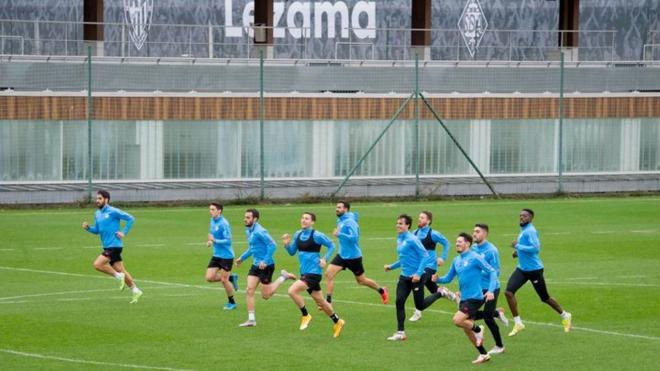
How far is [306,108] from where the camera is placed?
158 ft

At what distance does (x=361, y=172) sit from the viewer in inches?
1930

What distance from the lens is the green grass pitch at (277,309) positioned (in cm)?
1984

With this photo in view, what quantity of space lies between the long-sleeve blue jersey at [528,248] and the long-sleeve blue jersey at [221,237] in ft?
18.3

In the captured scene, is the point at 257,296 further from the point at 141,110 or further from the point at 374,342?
the point at 141,110

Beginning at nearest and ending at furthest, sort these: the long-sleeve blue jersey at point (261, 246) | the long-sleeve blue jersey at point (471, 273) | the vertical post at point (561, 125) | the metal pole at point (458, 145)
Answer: the long-sleeve blue jersey at point (471, 273), the long-sleeve blue jersey at point (261, 246), the metal pole at point (458, 145), the vertical post at point (561, 125)

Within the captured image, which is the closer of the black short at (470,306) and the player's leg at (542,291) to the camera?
the black short at (470,306)

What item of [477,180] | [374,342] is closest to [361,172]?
[477,180]

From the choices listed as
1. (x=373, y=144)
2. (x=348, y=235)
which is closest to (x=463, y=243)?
(x=348, y=235)

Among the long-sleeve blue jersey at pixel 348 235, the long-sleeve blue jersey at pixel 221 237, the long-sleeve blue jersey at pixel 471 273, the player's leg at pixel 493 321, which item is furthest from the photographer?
the long-sleeve blue jersey at pixel 221 237

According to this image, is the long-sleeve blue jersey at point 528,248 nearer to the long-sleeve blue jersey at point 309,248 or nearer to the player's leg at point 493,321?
the player's leg at point 493,321

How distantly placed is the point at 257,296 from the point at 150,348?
631 cm

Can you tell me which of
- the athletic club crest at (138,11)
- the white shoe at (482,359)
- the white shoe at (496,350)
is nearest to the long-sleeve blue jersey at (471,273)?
the white shoe at (482,359)

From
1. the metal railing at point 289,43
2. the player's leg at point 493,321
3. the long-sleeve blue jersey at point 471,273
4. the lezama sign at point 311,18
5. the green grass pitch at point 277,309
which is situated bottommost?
the green grass pitch at point 277,309

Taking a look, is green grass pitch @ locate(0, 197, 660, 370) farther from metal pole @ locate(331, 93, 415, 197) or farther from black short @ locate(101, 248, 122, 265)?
metal pole @ locate(331, 93, 415, 197)
